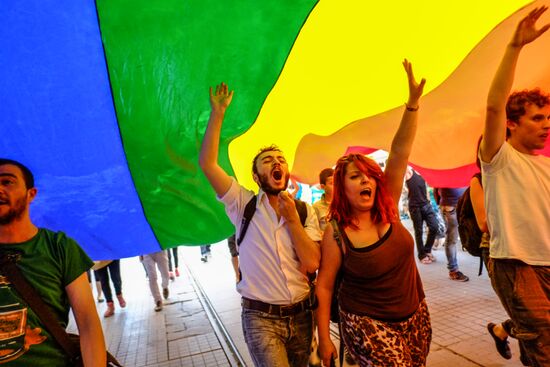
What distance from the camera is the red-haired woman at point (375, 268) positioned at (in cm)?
180

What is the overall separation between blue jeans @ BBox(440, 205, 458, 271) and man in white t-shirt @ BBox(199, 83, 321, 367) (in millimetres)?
4001

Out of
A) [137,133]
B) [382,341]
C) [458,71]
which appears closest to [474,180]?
[458,71]

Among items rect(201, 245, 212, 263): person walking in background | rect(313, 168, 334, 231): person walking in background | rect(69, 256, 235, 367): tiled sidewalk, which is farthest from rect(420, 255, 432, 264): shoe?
rect(201, 245, 212, 263): person walking in background

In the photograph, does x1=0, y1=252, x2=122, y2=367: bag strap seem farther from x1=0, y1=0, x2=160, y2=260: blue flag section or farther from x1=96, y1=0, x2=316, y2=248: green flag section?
x1=96, y1=0, x2=316, y2=248: green flag section

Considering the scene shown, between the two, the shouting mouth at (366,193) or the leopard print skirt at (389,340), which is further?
the shouting mouth at (366,193)

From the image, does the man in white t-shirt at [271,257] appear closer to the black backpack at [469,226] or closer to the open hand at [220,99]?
the open hand at [220,99]

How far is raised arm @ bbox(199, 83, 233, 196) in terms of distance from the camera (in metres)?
2.19

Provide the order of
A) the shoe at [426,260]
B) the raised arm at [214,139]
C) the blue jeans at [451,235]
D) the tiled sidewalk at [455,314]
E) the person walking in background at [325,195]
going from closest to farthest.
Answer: the raised arm at [214,139], the tiled sidewalk at [455,314], the person walking in background at [325,195], the blue jeans at [451,235], the shoe at [426,260]

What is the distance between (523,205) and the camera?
2.01 meters

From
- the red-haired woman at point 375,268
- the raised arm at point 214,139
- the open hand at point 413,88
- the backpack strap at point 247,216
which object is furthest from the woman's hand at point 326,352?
the open hand at point 413,88

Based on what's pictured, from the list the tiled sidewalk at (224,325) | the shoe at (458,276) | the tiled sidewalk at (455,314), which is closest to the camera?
the tiled sidewalk at (455,314)

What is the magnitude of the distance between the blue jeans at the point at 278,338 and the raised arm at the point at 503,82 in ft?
4.73

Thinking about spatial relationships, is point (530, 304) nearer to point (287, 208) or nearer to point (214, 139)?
point (287, 208)

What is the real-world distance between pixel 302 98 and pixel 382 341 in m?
2.41
